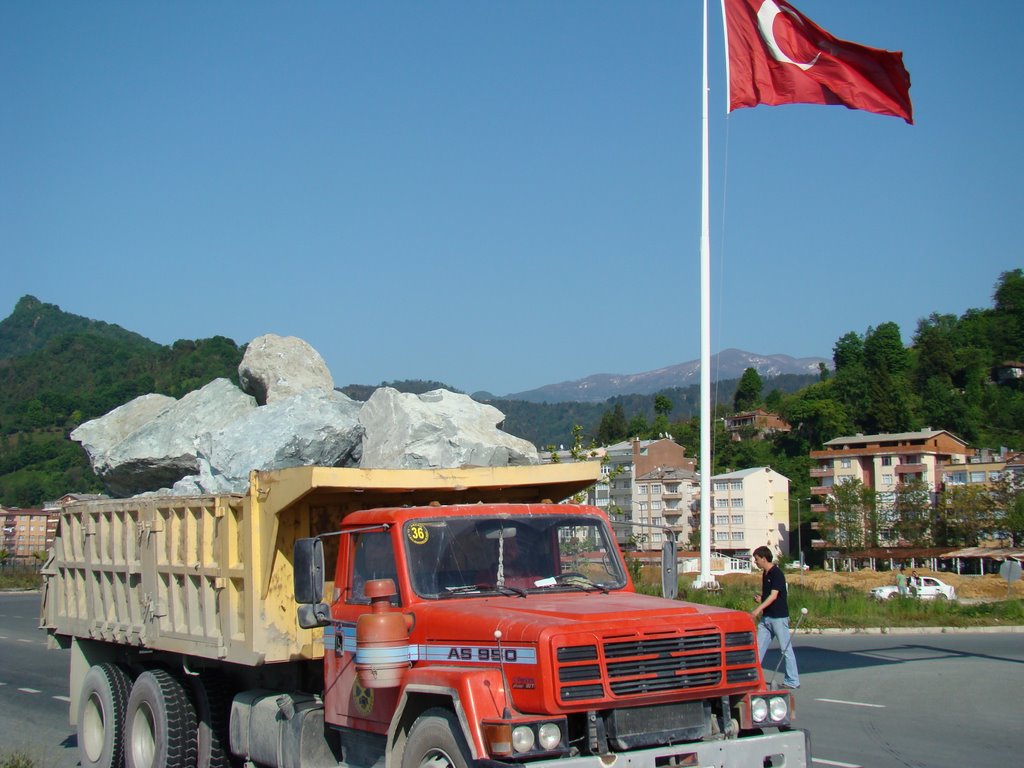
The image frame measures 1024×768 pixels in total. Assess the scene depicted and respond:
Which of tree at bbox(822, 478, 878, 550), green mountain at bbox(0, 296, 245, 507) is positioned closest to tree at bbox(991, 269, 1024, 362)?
tree at bbox(822, 478, 878, 550)

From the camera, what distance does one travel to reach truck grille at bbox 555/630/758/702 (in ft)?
20.1

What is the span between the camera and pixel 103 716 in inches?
408

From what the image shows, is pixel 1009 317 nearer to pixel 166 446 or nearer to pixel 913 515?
pixel 913 515

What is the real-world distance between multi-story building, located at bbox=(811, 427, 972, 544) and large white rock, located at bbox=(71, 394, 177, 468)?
93.6m

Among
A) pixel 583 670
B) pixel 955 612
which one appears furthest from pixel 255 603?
pixel 955 612

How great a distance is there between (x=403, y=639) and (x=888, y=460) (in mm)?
107769

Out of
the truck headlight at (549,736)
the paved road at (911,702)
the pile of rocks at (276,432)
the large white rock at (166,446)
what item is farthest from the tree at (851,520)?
the truck headlight at (549,736)

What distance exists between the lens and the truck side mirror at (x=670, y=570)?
8312 millimetres

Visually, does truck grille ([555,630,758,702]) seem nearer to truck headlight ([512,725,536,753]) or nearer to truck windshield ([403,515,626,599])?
truck headlight ([512,725,536,753])

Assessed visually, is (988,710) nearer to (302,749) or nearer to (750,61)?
(302,749)

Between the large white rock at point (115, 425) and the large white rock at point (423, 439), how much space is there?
337cm

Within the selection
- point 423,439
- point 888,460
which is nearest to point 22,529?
point 888,460

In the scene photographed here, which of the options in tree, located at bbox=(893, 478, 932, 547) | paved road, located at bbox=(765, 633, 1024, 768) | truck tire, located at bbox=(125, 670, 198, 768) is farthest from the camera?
tree, located at bbox=(893, 478, 932, 547)

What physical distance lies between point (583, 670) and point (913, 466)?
4186 inches
